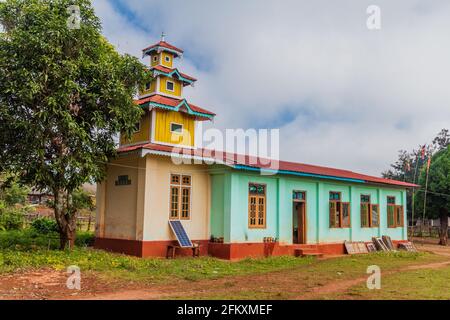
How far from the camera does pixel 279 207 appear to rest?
17.5 meters

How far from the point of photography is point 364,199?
21766mm

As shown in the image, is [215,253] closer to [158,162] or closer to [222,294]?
[158,162]

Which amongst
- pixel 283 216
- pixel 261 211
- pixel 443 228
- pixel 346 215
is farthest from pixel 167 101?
pixel 443 228

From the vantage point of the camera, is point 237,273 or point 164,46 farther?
point 164,46

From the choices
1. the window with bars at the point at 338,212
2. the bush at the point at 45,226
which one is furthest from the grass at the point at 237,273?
the bush at the point at 45,226

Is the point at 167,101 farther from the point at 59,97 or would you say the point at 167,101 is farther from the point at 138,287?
the point at 138,287

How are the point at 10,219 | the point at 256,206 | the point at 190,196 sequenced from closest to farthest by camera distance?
the point at 190,196 < the point at 256,206 < the point at 10,219

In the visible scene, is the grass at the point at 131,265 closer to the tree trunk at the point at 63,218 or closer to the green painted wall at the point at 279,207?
the tree trunk at the point at 63,218

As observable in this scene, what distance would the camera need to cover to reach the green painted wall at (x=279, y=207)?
52.5ft

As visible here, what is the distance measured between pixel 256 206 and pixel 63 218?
6.87m

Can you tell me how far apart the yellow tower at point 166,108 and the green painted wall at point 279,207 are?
2.23 metres
